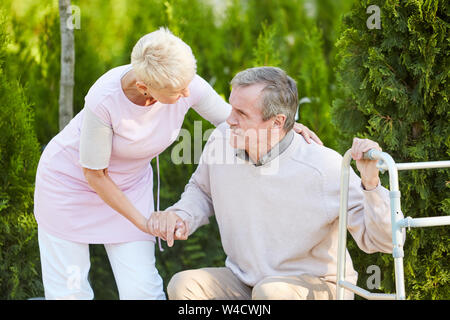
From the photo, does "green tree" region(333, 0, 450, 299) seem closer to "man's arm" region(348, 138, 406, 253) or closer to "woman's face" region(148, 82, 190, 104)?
"man's arm" region(348, 138, 406, 253)

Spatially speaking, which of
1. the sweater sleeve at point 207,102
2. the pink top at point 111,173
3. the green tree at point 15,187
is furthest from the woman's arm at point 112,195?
the green tree at point 15,187

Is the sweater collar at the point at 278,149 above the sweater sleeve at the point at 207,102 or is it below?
below

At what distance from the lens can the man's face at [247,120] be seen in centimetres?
264

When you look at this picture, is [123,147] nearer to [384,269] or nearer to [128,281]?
[128,281]

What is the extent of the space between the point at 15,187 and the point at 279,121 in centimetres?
165

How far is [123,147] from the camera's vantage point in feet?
8.96

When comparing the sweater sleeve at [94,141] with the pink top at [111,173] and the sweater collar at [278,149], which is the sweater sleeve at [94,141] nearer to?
the pink top at [111,173]

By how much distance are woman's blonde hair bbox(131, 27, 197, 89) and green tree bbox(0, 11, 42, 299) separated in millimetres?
1372

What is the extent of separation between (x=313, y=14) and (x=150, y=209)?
3.98 m

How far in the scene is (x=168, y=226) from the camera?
9.11 ft

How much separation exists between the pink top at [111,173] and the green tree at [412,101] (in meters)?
0.82

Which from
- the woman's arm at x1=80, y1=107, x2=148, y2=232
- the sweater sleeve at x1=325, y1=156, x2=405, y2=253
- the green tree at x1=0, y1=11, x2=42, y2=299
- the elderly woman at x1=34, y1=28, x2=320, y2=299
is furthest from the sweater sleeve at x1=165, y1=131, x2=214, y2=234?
the green tree at x1=0, y1=11, x2=42, y2=299

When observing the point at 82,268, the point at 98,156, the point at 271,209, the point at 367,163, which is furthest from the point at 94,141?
the point at 367,163

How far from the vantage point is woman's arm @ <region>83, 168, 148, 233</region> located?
8.91 feet
